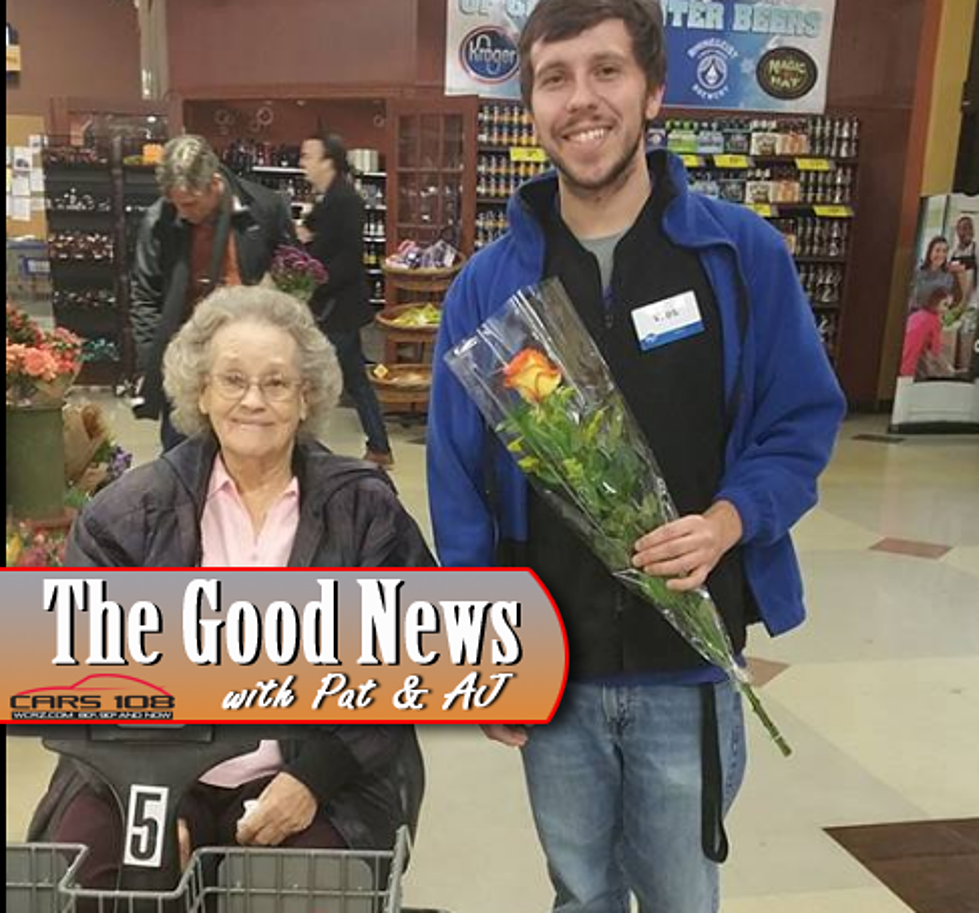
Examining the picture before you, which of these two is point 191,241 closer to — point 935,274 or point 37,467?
point 37,467

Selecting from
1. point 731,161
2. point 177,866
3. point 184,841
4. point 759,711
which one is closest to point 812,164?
point 731,161

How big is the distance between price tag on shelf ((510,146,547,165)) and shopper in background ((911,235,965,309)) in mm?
2510

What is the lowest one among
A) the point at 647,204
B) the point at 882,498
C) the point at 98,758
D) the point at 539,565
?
the point at 882,498

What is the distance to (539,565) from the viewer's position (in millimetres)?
1463

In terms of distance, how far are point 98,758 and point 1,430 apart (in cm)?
56

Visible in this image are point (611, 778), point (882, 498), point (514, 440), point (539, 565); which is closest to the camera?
point (514, 440)

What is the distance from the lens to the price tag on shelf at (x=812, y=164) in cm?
777

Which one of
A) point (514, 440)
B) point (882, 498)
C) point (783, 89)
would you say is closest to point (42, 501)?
point (514, 440)

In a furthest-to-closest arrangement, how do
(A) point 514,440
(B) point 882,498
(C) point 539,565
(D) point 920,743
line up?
(B) point 882,498 < (D) point 920,743 < (C) point 539,565 < (A) point 514,440

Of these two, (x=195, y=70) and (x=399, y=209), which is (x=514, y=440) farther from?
(x=195, y=70)

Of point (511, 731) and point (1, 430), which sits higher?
point (1, 430)

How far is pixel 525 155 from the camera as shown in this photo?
7.49 meters

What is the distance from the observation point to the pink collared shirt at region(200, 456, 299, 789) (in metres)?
1.62

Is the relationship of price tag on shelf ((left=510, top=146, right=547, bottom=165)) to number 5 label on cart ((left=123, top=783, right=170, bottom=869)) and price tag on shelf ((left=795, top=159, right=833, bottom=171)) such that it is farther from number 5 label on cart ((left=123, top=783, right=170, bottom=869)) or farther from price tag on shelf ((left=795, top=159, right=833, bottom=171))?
number 5 label on cart ((left=123, top=783, right=170, bottom=869))
